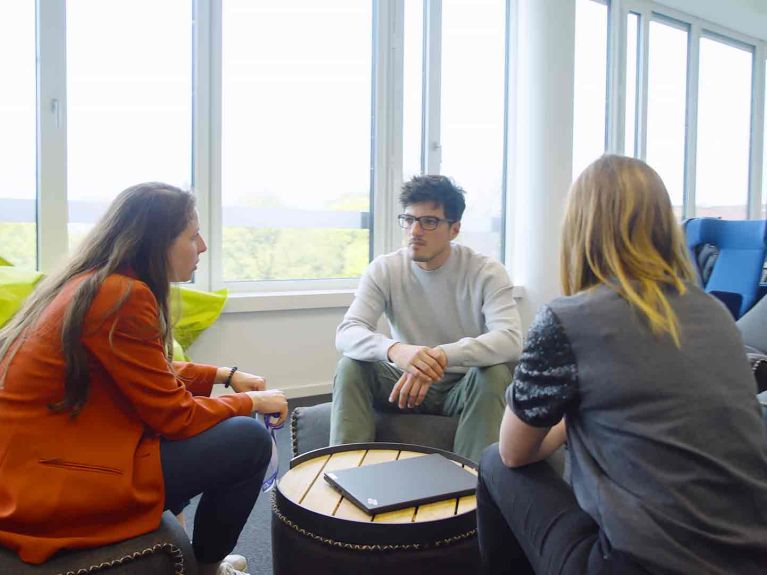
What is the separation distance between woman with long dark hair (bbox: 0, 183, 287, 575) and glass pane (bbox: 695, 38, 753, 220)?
5.04m

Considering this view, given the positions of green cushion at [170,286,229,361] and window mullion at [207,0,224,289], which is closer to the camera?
green cushion at [170,286,229,361]

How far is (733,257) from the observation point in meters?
2.56

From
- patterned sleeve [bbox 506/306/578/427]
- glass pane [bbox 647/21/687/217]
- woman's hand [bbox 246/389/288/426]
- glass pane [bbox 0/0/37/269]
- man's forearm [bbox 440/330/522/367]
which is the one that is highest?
glass pane [bbox 647/21/687/217]

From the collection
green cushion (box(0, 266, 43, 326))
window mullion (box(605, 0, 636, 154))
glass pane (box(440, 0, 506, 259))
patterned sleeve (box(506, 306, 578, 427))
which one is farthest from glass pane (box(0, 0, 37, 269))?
window mullion (box(605, 0, 636, 154))

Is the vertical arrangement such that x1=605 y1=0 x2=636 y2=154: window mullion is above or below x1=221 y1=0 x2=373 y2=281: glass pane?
above

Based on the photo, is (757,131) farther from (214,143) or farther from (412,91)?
(214,143)

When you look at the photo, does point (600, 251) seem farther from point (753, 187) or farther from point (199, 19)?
point (753, 187)

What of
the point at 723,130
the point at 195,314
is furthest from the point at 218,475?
the point at 723,130

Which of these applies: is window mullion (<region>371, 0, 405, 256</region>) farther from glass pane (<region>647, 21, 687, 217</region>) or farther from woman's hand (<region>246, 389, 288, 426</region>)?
glass pane (<region>647, 21, 687, 217</region>)

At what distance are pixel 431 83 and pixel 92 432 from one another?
3028 mm

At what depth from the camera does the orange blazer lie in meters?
1.16

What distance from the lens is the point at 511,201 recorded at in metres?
4.20

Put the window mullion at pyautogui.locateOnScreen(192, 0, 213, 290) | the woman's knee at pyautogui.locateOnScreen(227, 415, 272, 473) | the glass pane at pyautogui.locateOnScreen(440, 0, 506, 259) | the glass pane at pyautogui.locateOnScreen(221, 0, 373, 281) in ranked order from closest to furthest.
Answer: the woman's knee at pyautogui.locateOnScreen(227, 415, 272, 473) < the window mullion at pyautogui.locateOnScreen(192, 0, 213, 290) < the glass pane at pyautogui.locateOnScreen(221, 0, 373, 281) < the glass pane at pyautogui.locateOnScreen(440, 0, 506, 259)

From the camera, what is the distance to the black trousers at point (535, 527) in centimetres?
100
